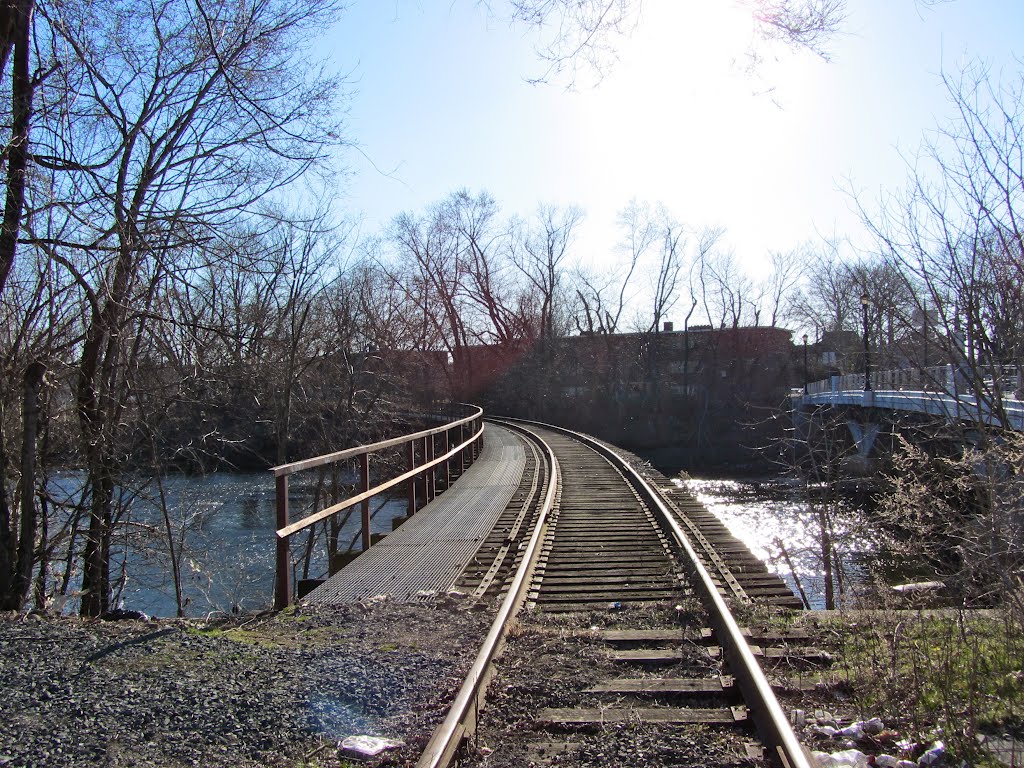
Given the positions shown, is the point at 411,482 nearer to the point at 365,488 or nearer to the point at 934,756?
the point at 365,488

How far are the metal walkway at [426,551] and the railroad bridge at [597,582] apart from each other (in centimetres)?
2

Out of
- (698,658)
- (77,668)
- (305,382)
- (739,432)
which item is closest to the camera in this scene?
(77,668)

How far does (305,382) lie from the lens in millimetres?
25188

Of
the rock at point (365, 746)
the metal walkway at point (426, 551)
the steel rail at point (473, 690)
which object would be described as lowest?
the metal walkway at point (426, 551)

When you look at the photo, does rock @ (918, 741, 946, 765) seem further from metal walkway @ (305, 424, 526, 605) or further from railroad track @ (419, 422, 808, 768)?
metal walkway @ (305, 424, 526, 605)

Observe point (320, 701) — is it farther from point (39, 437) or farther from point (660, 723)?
point (39, 437)

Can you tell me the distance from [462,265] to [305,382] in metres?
41.1

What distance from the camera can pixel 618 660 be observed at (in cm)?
451

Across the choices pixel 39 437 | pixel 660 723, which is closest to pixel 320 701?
pixel 660 723

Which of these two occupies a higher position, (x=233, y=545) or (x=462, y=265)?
(x=462, y=265)

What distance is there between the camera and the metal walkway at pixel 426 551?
659cm

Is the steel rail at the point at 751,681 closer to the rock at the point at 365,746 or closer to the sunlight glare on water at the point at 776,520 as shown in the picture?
the rock at the point at 365,746


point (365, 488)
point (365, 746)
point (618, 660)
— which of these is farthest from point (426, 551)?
point (365, 746)

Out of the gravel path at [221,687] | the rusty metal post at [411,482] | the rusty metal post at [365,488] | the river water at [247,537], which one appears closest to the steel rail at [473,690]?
the gravel path at [221,687]
